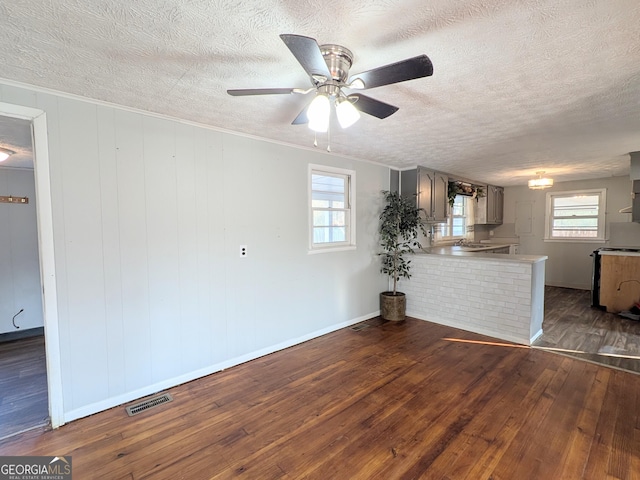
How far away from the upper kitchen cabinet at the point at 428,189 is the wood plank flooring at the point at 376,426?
96.7 inches

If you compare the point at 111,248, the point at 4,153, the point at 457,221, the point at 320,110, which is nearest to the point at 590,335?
the point at 457,221

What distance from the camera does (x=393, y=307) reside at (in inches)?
170

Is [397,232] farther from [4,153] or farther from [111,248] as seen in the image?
[4,153]

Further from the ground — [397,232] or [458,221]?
[458,221]

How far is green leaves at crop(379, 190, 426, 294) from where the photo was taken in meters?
4.30

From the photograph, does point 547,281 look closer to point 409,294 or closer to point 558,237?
point 558,237

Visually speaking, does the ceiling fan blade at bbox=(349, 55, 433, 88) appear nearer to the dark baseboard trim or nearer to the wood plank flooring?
the wood plank flooring

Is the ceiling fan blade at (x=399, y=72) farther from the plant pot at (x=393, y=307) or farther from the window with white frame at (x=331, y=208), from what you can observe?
the plant pot at (x=393, y=307)

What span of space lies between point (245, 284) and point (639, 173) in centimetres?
507

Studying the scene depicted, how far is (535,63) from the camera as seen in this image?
1656 mm

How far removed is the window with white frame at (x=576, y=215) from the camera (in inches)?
234

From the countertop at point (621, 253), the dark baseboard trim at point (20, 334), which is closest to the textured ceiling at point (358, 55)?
the countertop at point (621, 253)

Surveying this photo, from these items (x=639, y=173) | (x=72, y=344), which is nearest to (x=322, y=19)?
(x=72, y=344)

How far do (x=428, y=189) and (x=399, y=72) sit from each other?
3742 millimetres
